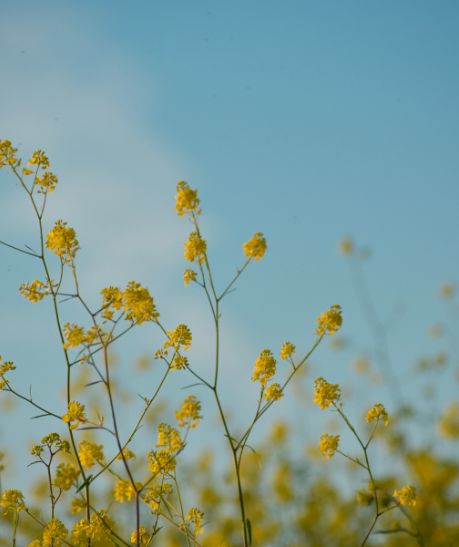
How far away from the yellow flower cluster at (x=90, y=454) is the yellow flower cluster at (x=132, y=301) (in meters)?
0.65

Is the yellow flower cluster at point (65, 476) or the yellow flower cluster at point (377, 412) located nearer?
the yellow flower cluster at point (65, 476)

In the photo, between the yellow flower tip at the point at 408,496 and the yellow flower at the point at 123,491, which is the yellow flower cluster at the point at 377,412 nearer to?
the yellow flower tip at the point at 408,496

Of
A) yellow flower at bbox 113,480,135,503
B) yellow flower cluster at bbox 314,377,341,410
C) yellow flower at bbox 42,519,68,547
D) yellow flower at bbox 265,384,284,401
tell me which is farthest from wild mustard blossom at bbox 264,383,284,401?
yellow flower at bbox 42,519,68,547

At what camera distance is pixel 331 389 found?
164 inches

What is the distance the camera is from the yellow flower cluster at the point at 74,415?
3.35m

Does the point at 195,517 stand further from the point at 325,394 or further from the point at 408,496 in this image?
the point at 408,496

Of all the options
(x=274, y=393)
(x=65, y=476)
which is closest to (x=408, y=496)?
(x=274, y=393)

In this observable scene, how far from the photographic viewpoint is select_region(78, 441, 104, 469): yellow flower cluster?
10.6 ft

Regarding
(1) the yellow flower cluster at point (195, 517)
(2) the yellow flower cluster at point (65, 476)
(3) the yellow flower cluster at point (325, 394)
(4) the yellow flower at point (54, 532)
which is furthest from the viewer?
(3) the yellow flower cluster at point (325, 394)

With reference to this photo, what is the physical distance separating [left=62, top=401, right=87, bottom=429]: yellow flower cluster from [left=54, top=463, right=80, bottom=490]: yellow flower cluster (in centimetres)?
48

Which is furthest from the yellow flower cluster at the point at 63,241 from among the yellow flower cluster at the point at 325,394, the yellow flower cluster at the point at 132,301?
the yellow flower cluster at the point at 325,394

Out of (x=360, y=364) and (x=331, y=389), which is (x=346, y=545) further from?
(x=331, y=389)

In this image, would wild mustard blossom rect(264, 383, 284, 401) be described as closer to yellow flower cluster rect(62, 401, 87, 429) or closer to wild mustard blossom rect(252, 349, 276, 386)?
wild mustard blossom rect(252, 349, 276, 386)

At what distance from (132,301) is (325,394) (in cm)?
148
